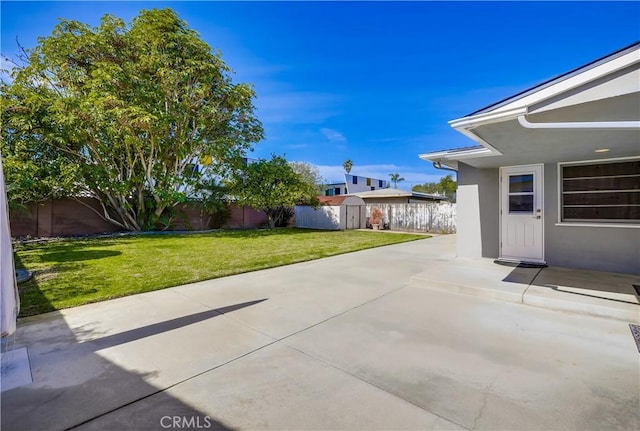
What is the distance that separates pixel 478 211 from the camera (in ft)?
23.6

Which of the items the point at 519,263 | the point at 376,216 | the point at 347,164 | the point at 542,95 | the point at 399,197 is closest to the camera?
the point at 542,95

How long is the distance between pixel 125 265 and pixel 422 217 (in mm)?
14697

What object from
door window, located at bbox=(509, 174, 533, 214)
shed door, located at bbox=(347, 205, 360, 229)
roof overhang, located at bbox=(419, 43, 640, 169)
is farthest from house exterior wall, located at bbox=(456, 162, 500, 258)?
shed door, located at bbox=(347, 205, 360, 229)

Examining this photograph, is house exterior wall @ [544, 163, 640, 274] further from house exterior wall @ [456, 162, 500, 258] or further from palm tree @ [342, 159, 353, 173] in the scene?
palm tree @ [342, 159, 353, 173]

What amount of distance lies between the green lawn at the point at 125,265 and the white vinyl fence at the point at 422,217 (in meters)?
8.20

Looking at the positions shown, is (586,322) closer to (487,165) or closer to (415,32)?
(487,165)

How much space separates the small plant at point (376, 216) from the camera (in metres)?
18.6

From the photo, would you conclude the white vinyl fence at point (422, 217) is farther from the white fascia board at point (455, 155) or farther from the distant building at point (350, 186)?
the distant building at point (350, 186)

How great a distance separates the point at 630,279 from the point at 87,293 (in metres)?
8.99

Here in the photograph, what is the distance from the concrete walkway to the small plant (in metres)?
14.2

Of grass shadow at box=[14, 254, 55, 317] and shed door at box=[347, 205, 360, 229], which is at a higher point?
shed door at box=[347, 205, 360, 229]

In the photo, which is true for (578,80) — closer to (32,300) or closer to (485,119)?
(485,119)
